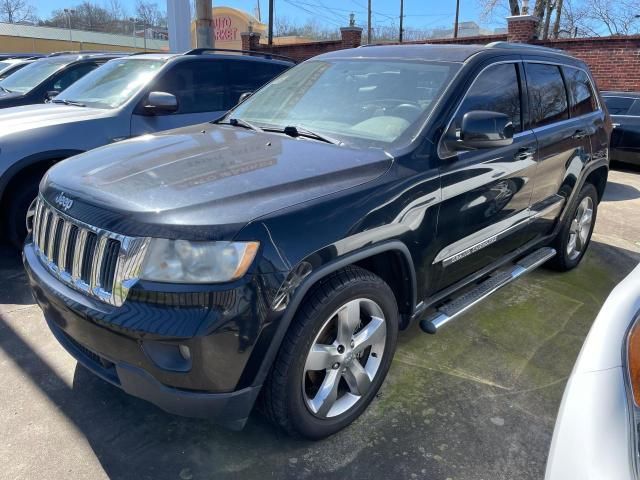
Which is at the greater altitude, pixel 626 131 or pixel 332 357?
pixel 626 131

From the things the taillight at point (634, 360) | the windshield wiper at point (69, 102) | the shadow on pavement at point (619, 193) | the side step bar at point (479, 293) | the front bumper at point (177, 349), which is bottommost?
the shadow on pavement at point (619, 193)

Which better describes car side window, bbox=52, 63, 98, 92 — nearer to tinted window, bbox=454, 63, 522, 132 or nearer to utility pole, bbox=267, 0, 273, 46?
tinted window, bbox=454, 63, 522, 132

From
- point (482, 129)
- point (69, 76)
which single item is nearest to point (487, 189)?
point (482, 129)

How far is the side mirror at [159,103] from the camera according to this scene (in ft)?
→ 15.0

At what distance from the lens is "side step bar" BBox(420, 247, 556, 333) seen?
9.51ft

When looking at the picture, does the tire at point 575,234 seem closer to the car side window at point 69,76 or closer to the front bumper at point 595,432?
the front bumper at point 595,432

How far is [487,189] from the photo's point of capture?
3109mm

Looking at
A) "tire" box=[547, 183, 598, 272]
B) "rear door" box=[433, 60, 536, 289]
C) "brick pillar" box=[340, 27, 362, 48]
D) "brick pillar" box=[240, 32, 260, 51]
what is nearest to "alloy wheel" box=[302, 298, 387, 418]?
"rear door" box=[433, 60, 536, 289]

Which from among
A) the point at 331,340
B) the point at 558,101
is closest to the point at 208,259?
the point at 331,340

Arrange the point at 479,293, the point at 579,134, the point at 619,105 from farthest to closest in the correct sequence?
the point at 619,105 → the point at 579,134 → the point at 479,293

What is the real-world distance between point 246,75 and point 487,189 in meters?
3.75

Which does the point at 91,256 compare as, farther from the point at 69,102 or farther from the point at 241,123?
the point at 69,102

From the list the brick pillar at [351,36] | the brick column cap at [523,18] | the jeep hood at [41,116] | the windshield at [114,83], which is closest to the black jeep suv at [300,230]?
the jeep hood at [41,116]

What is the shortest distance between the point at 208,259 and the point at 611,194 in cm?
779
